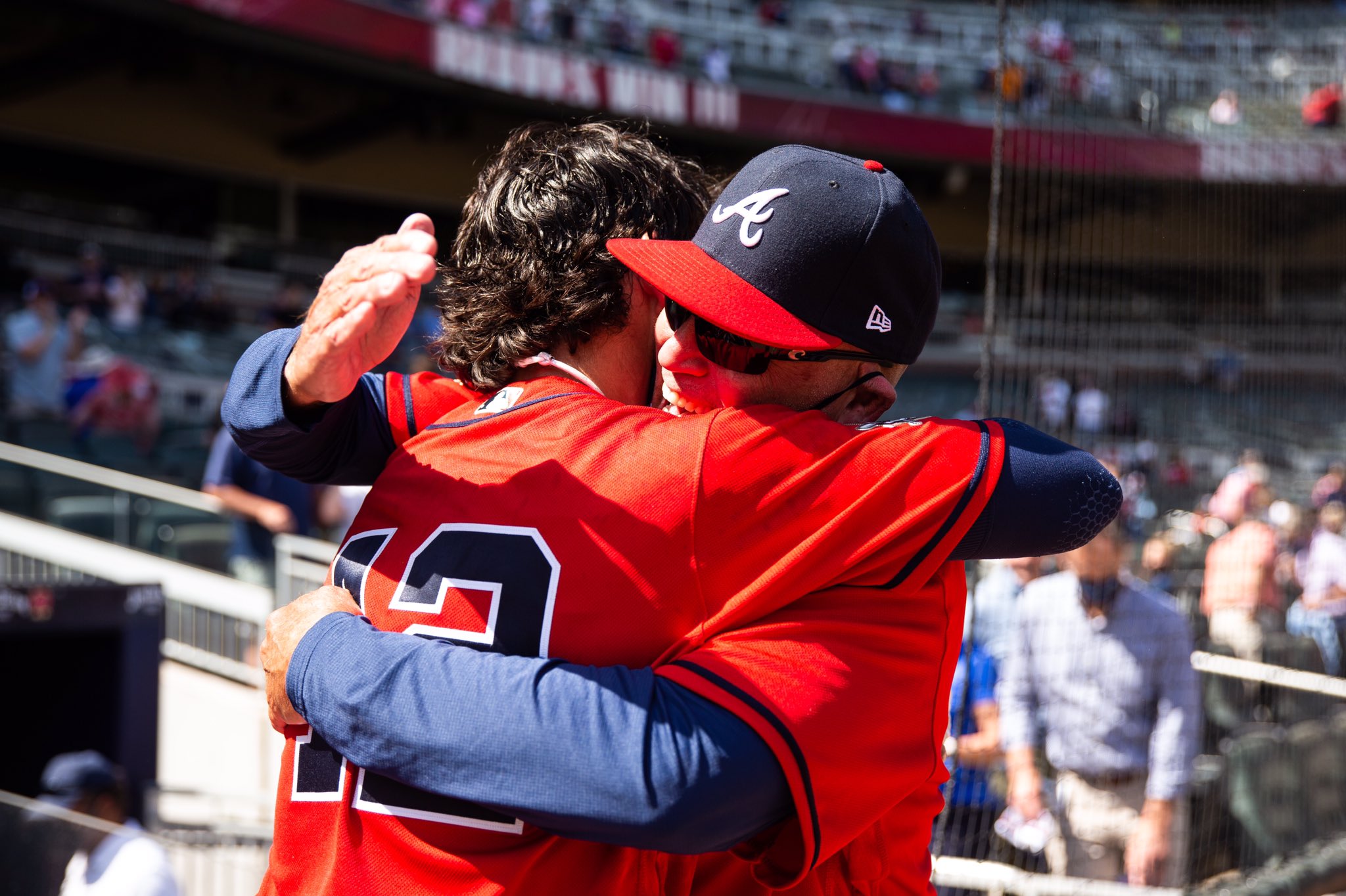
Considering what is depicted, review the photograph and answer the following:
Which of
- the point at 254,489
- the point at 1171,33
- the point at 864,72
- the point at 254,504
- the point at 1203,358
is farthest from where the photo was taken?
the point at 864,72

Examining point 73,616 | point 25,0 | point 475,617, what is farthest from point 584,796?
point 25,0

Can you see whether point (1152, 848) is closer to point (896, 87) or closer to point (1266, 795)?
point (1266, 795)

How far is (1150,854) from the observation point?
368 centimetres

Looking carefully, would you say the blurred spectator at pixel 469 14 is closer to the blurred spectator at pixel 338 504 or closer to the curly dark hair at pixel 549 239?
the blurred spectator at pixel 338 504

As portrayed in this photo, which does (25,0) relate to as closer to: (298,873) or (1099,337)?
(1099,337)

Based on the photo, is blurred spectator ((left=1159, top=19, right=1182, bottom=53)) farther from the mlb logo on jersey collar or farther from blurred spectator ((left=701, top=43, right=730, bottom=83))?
the mlb logo on jersey collar

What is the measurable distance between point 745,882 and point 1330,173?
18.9 m

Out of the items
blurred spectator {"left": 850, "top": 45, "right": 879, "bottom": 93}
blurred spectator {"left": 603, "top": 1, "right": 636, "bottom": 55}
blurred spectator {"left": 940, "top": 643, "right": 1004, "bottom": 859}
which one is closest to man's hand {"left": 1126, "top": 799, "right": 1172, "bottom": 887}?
blurred spectator {"left": 940, "top": 643, "right": 1004, "bottom": 859}

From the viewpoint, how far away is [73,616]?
4.11m

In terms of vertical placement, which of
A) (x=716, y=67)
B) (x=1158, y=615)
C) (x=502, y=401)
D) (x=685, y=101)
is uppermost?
(x=502, y=401)

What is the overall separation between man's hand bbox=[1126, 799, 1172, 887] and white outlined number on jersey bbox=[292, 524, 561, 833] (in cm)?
318

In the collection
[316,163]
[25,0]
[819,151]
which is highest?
[819,151]

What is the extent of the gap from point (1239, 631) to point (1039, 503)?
6.01 m

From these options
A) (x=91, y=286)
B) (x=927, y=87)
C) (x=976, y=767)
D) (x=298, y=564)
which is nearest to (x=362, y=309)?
(x=976, y=767)
